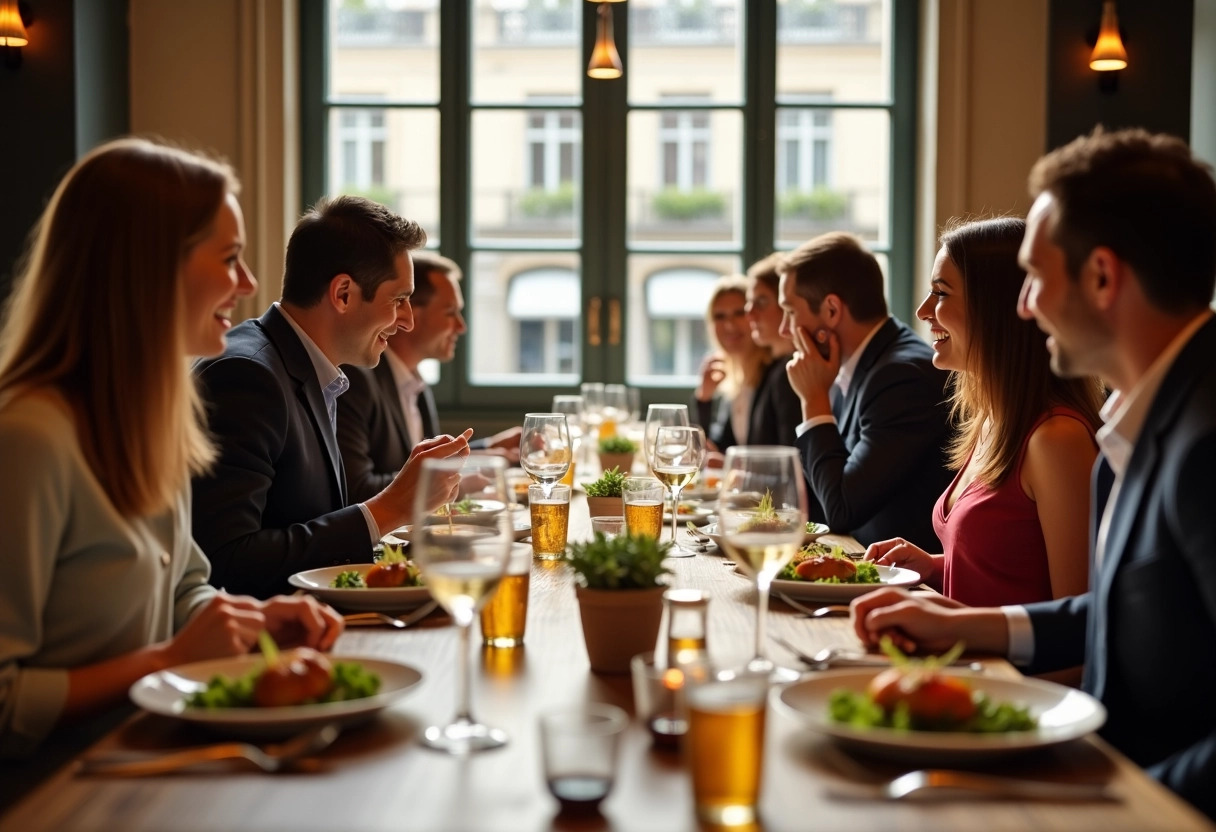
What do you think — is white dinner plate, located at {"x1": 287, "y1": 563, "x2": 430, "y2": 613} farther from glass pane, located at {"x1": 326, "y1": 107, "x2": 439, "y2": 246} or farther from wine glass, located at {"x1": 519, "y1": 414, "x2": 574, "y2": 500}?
glass pane, located at {"x1": 326, "y1": 107, "x2": 439, "y2": 246}

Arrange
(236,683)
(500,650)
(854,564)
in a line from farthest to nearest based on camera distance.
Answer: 1. (854,564)
2. (500,650)
3. (236,683)

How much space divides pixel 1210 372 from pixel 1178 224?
0.18 m

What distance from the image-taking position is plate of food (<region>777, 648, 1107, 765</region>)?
1.13 meters

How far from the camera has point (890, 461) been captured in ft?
10.0

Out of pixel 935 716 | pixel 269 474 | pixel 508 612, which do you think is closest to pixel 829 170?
pixel 269 474

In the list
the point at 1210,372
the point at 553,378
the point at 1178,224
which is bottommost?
the point at 553,378

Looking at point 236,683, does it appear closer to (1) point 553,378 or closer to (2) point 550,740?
(2) point 550,740

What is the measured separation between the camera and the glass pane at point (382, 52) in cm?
579

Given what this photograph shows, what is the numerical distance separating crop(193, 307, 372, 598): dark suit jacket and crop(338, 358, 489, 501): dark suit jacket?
926 mm

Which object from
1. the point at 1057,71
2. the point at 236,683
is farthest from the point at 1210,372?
the point at 1057,71

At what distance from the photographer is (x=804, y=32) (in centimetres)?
575

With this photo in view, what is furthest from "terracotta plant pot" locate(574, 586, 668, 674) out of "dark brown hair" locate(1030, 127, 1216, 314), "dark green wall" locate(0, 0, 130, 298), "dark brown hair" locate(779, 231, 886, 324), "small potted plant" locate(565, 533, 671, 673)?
"dark green wall" locate(0, 0, 130, 298)

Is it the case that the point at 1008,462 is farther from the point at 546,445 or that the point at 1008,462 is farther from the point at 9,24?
the point at 9,24

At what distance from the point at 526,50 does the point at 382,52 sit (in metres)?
0.63
